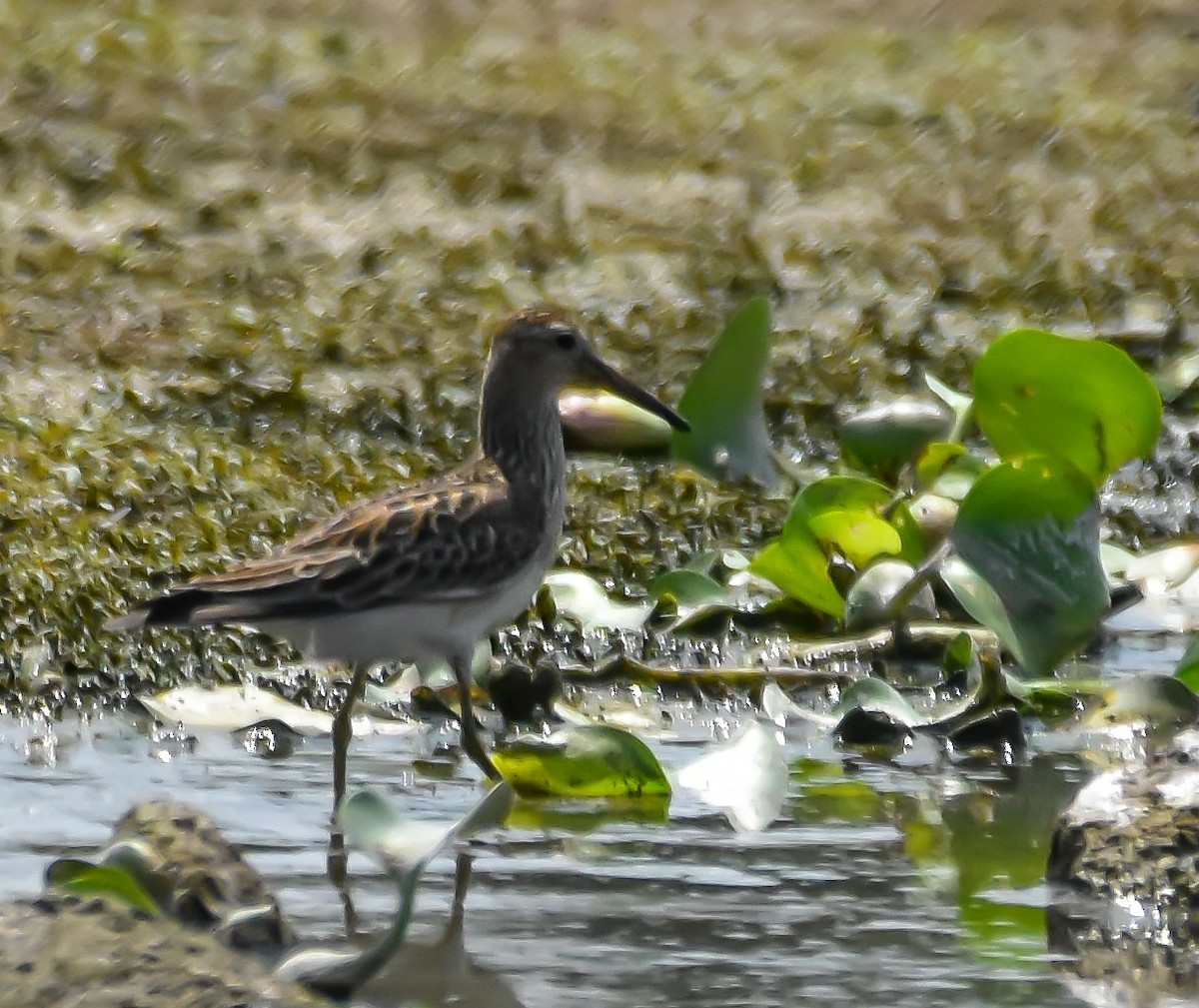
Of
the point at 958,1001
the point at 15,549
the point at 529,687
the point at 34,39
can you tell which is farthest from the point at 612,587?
the point at 34,39

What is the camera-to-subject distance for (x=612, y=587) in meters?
6.36

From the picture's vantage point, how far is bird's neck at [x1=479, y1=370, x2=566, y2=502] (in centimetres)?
569

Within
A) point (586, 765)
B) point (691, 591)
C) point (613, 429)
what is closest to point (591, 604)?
point (691, 591)

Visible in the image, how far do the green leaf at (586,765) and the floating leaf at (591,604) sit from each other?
3.33ft

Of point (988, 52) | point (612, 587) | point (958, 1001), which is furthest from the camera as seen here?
point (988, 52)

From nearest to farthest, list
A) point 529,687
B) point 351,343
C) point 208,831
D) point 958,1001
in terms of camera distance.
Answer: point 958,1001 → point 208,831 → point 529,687 → point 351,343

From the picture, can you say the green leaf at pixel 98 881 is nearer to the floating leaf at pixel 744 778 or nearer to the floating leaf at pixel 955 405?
the floating leaf at pixel 744 778

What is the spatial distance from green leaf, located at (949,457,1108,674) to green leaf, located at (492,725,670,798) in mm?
993

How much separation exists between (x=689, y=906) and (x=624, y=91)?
6590 mm

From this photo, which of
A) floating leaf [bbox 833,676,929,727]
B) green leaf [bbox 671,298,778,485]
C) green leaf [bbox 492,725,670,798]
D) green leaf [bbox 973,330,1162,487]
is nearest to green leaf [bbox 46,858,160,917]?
green leaf [bbox 492,725,670,798]

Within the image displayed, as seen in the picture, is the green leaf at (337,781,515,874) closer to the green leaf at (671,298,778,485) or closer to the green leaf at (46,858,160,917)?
the green leaf at (46,858,160,917)

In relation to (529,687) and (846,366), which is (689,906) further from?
(846,366)

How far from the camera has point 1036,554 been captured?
545 cm

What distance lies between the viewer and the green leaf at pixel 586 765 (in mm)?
4793
